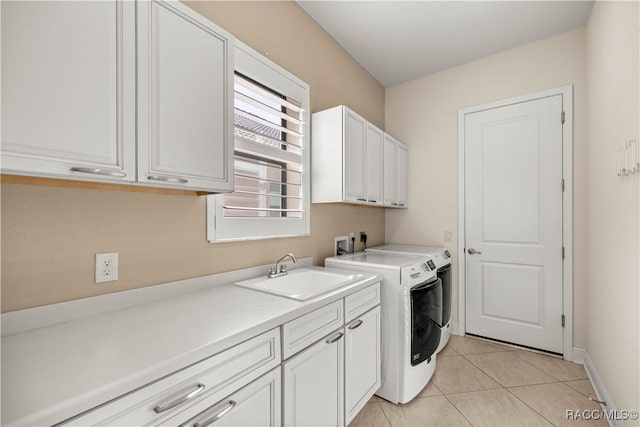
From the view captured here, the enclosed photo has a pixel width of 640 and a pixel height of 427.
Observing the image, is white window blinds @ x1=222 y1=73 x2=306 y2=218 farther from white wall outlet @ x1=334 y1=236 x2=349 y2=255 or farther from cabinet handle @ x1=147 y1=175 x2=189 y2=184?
white wall outlet @ x1=334 y1=236 x2=349 y2=255

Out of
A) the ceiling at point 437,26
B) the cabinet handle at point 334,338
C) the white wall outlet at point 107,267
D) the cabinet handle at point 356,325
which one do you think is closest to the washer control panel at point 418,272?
the cabinet handle at point 356,325

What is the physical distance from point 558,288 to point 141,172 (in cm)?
331

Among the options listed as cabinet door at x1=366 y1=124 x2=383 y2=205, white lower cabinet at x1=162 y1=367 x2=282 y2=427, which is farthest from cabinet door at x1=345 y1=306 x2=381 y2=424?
cabinet door at x1=366 y1=124 x2=383 y2=205

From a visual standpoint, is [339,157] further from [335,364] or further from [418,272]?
[335,364]

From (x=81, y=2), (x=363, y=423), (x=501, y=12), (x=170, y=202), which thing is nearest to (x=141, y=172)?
(x=170, y=202)

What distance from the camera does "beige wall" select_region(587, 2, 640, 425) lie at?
149cm

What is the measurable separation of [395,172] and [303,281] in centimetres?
173

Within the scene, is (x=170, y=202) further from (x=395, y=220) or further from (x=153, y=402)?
(x=395, y=220)

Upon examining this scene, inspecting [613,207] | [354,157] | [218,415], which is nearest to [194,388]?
[218,415]

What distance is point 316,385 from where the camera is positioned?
1390mm

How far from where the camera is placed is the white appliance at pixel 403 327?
1955mm

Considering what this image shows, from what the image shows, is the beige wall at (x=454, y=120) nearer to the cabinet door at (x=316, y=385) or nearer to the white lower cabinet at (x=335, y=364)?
the white lower cabinet at (x=335, y=364)

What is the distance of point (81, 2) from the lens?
3.04ft

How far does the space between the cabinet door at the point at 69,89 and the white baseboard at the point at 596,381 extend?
281 cm
